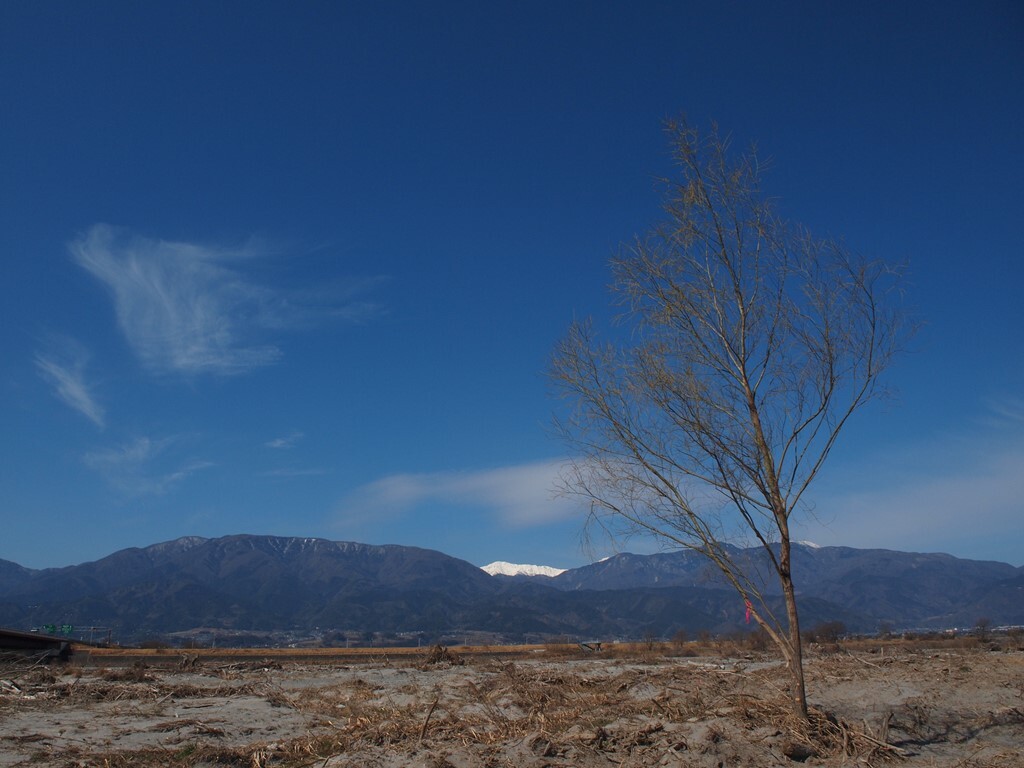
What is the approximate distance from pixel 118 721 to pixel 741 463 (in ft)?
42.7

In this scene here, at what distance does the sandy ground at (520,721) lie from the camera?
9539mm

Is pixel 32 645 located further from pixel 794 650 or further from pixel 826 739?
pixel 826 739

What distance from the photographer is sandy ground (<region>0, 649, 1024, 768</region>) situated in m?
9.54

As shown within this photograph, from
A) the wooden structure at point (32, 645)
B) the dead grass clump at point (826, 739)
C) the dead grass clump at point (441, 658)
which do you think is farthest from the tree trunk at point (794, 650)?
the wooden structure at point (32, 645)

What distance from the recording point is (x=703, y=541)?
37.0 feet

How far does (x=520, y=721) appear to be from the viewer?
12.0m

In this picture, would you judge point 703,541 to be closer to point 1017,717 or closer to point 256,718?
point 1017,717

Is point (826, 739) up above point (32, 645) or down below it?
above

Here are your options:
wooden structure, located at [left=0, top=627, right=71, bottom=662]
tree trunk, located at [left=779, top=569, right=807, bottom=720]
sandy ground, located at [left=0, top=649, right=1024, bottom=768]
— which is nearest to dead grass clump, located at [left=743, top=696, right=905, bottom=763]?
sandy ground, located at [left=0, top=649, right=1024, bottom=768]

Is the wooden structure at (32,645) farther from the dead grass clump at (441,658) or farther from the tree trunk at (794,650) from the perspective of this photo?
the tree trunk at (794,650)

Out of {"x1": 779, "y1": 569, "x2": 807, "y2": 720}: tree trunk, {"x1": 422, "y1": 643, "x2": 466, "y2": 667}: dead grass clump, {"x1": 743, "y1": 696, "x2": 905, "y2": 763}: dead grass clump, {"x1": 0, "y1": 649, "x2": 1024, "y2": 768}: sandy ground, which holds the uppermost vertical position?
{"x1": 779, "y1": 569, "x2": 807, "y2": 720}: tree trunk

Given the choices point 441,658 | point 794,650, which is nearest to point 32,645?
point 441,658

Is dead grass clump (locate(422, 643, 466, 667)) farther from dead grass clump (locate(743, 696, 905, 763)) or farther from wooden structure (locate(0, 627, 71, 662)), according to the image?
dead grass clump (locate(743, 696, 905, 763))

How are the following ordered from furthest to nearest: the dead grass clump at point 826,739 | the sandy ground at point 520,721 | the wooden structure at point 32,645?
1. the wooden structure at point 32,645
2. the sandy ground at point 520,721
3. the dead grass clump at point 826,739
